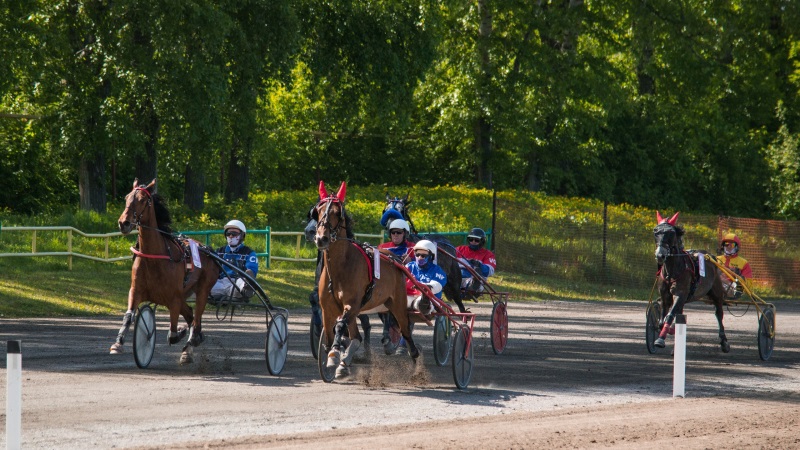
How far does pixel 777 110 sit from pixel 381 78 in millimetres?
24269

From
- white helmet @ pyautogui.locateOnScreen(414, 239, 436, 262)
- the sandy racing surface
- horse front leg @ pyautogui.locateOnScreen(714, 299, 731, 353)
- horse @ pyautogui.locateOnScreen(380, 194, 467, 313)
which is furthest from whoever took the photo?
horse front leg @ pyautogui.locateOnScreen(714, 299, 731, 353)

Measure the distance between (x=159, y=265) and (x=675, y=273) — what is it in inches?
274

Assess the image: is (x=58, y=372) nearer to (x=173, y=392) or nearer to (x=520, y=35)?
(x=173, y=392)

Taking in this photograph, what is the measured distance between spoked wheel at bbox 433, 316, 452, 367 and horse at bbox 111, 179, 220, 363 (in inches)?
97.0

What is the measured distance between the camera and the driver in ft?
42.2

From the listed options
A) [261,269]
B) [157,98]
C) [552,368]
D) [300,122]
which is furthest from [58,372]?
[300,122]

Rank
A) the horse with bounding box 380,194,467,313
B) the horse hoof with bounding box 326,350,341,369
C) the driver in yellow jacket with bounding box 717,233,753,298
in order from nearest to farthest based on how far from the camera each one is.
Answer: the horse hoof with bounding box 326,350,341,369, the horse with bounding box 380,194,467,313, the driver in yellow jacket with bounding box 717,233,753,298

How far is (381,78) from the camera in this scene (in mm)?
28500

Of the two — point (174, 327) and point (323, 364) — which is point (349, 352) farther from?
point (174, 327)

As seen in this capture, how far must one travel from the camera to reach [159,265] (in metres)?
11.9

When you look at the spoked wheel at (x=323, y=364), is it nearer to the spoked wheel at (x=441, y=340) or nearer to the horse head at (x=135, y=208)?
the spoked wheel at (x=441, y=340)

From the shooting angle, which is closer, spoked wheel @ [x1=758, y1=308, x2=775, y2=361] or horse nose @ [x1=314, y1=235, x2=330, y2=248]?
horse nose @ [x1=314, y1=235, x2=330, y2=248]

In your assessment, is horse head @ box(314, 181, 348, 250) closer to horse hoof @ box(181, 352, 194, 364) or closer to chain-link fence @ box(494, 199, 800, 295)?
horse hoof @ box(181, 352, 194, 364)

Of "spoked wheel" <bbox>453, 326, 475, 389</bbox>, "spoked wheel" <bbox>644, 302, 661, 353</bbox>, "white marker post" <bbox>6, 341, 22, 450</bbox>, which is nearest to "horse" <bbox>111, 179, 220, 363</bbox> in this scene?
"spoked wheel" <bbox>453, 326, 475, 389</bbox>
